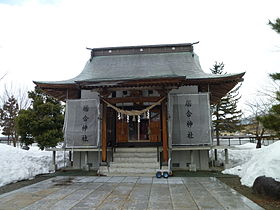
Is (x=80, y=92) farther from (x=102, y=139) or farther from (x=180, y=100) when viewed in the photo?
(x=180, y=100)

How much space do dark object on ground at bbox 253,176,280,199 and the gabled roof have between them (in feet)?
18.1

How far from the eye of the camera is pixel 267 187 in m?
5.37

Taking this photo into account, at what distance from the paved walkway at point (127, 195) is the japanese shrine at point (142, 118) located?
1809 mm

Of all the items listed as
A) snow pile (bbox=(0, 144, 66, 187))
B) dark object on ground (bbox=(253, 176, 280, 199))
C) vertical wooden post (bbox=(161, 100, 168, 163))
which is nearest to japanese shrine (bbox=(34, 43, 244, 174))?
vertical wooden post (bbox=(161, 100, 168, 163))

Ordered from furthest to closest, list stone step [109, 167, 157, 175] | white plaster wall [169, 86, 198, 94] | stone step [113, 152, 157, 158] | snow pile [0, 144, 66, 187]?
1. white plaster wall [169, 86, 198, 94]
2. stone step [113, 152, 157, 158]
3. stone step [109, 167, 157, 175]
4. snow pile [0, 144, 66, 187]

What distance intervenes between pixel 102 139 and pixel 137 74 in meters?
4.25

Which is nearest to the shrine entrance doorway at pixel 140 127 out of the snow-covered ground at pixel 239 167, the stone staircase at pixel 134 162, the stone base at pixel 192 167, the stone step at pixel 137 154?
the stone staircase at pixel 134 162

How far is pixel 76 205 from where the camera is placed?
Answer: 4.94 meters

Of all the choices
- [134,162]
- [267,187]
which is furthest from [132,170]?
[267,187]

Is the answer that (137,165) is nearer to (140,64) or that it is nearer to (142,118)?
(142,118)

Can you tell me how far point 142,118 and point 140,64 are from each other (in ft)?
12.0

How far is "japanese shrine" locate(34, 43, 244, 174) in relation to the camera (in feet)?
30.7

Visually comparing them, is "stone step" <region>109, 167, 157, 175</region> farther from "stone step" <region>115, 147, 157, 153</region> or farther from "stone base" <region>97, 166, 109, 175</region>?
"stone step" <region>115, 147, 157, 153</region>

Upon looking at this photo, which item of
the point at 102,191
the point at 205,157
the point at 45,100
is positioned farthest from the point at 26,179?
the point at 205,157
